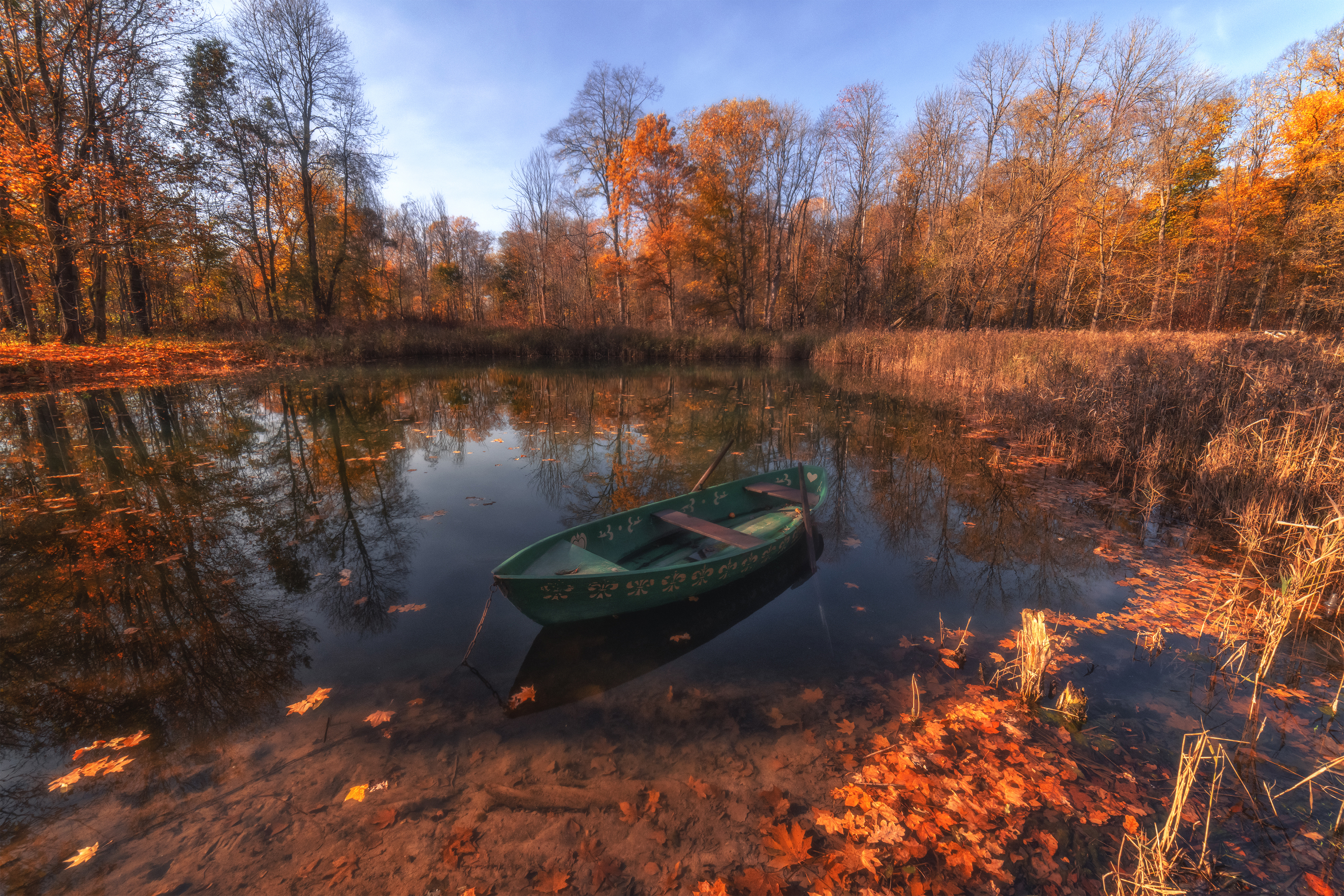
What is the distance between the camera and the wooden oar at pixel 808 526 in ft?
18.1

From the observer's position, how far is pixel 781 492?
21.1 ft

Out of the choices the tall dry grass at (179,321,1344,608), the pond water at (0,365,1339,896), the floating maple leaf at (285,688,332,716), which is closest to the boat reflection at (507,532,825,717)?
the pond water at (0,365,1339,896)

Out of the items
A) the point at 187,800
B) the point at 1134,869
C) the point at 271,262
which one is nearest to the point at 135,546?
the point at 187,800

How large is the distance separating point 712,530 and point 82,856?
4437 mm

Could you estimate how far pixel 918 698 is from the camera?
3562mm

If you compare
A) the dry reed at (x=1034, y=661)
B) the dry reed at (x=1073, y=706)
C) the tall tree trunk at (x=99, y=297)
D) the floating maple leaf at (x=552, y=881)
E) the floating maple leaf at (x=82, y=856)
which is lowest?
the floating maple leaf at (x=552, y=881)

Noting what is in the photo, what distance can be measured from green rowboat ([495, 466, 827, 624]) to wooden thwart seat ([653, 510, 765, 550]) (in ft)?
0.04

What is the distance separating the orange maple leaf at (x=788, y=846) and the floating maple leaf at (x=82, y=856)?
3.32m

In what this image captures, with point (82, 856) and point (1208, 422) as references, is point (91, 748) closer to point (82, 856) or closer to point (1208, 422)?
point (82, 856)

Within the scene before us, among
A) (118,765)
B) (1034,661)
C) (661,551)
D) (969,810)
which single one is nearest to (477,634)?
(118,765)

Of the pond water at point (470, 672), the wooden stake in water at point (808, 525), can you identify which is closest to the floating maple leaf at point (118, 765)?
the pond water at point (470, 672)

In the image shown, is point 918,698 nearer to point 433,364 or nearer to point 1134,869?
point 1134,869

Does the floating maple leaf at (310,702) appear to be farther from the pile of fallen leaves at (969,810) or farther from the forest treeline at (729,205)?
the forest treeline at (729,205)

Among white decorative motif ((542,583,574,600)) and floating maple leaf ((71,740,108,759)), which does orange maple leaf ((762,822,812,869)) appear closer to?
white decorative motif ((542,583,574,600))
